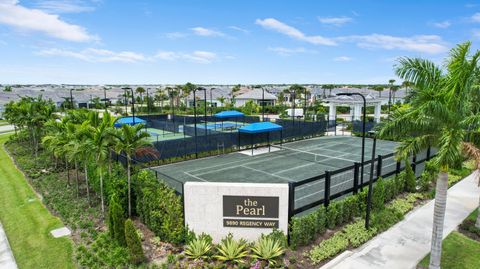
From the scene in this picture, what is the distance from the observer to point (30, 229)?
13883 mm

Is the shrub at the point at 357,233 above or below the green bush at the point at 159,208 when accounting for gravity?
below

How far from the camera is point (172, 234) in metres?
12.0

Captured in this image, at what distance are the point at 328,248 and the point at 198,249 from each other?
4715 mm

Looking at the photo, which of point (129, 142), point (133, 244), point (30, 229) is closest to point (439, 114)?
point (133, 244)

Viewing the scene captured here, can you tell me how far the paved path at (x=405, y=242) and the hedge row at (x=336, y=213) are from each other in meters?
1.33

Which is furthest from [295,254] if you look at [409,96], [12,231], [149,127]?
[149,127]

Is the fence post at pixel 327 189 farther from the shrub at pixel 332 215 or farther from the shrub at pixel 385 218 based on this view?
the shrub at pixel 385 218

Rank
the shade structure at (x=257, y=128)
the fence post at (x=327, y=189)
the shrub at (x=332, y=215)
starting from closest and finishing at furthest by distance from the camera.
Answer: the fence post at (x=327, y=189)
the shrub at (x=332, y=215)
the shade structure at (x=257, y=128)

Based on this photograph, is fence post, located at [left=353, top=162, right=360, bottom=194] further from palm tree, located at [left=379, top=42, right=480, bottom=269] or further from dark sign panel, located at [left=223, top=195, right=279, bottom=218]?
dark sign panel, located at [left=223, top=195, right=279, bottom=218]

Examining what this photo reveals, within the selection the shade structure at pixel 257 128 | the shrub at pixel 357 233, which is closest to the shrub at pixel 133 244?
the shrub at pixel 357 233

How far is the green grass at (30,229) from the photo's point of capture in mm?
11414

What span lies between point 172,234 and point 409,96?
9.53 metres

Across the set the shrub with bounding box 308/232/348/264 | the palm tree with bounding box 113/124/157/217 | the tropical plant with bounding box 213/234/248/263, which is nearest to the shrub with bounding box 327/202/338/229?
the shrub with bounding box 308/232/348/264

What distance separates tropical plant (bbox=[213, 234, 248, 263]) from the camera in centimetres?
1080
